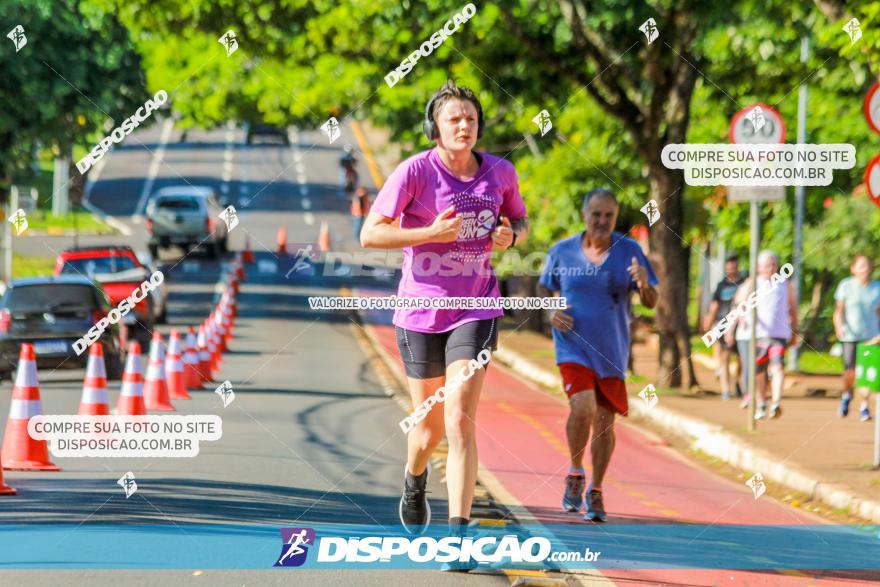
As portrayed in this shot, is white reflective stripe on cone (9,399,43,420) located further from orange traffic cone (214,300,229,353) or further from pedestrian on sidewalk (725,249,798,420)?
orange traffic cone (214,300,229,353)

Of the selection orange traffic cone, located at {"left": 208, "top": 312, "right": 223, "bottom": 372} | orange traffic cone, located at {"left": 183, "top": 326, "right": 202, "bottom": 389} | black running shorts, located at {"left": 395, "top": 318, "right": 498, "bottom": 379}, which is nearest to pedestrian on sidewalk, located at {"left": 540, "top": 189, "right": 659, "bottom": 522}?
black running shorts, located at {"left": 395, "top": 318, "right": 498, "bottom": 379}

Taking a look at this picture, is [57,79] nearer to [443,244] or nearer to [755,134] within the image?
[755,134]

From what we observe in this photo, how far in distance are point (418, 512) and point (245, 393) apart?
11065 millimetres

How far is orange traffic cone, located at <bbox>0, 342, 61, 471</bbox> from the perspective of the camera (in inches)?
446

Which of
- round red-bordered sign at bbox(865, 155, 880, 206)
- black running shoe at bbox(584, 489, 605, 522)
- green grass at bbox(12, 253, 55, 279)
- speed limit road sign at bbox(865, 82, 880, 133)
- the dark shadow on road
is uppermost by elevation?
green grass at bbox(12, 253, 55, 279)

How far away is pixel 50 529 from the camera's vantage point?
8.62 m

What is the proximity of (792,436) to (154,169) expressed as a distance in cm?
6590

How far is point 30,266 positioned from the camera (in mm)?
50188

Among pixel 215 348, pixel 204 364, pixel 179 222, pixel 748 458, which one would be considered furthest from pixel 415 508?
pixel 179 222

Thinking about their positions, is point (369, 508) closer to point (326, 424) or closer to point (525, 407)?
Result: point (326, 424)

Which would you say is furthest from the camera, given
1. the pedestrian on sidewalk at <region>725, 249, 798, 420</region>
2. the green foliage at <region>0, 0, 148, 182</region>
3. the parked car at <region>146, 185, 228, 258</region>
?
the parked car at <region>146, 185, 228, 258</region>

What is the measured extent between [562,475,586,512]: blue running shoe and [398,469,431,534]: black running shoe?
152 cm

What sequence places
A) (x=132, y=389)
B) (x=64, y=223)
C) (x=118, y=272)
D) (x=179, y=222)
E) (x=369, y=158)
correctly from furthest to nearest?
(x=369, y=158), (x=64, y=223), (x=179, y=222), (x=118, y=272), (x=132, y=389)

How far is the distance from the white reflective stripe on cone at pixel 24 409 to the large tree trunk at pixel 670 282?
10850 mm
